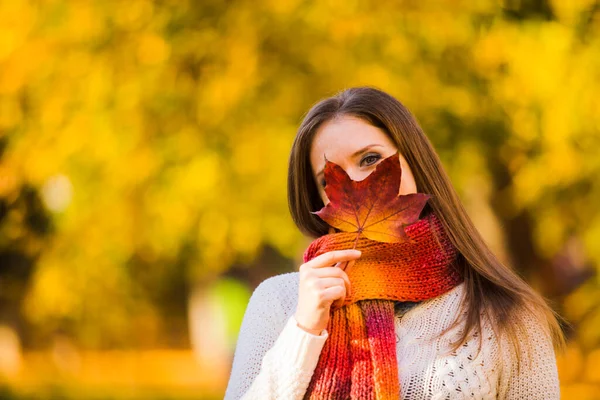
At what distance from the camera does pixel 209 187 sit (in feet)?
18.2

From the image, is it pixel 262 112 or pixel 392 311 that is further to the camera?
pixel 262 112

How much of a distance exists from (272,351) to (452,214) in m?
0.57

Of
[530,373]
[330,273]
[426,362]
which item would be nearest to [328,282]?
[330,273]

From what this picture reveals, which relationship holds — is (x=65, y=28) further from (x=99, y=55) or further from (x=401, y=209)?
Answer: (x=401, y=209)

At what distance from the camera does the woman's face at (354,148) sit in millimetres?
2176

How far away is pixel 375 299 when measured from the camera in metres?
2.14

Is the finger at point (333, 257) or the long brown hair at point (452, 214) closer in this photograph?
the finger at point (333, 257)

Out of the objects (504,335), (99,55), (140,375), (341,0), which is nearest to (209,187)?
(99,55)

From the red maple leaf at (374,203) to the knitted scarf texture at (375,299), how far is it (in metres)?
0.08

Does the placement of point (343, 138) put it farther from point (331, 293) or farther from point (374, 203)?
point (331, 293)

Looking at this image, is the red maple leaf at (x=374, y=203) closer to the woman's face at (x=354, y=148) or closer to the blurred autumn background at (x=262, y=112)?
the woman's face at (x=354, y=148)

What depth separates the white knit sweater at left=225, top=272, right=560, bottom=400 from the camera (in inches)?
78.3

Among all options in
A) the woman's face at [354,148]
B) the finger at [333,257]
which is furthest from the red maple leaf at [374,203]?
the woman's face at [354,148]

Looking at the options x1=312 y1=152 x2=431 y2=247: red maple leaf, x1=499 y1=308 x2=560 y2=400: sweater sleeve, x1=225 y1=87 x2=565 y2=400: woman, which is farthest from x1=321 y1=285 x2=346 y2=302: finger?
x1=499 y1=308 x2=560 y2=400: sweater sleeve
